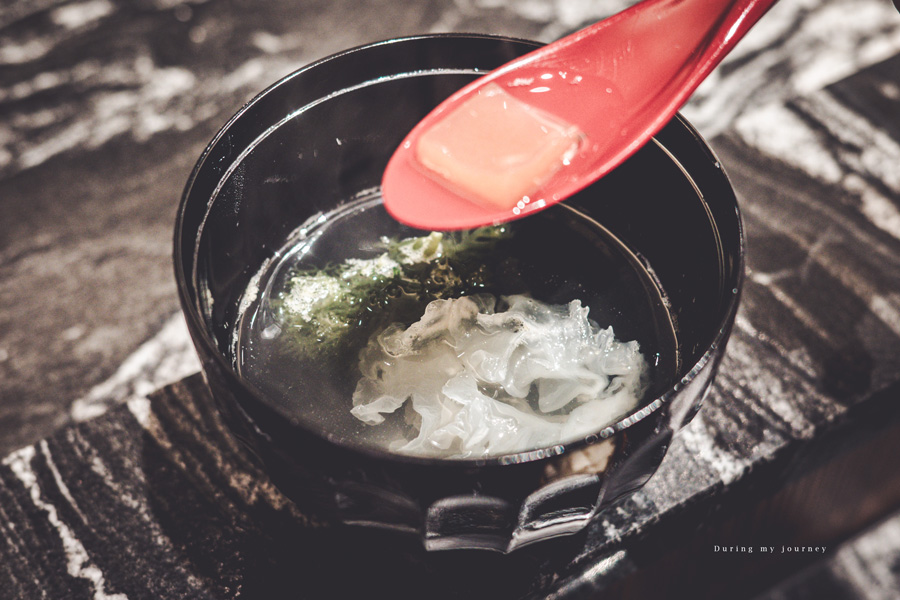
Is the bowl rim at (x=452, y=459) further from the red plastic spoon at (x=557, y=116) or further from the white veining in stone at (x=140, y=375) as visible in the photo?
the white veining in stone at (x=140, y=375)

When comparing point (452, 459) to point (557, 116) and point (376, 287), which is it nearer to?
point (376, 287)

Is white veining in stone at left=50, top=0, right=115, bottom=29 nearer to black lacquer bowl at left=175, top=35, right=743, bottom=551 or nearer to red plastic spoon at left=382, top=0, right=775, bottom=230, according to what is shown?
black lacquer bowl at left=175, top=35, right=743, bottom=551

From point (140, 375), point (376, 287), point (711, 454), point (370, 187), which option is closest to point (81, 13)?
point (140, 375)

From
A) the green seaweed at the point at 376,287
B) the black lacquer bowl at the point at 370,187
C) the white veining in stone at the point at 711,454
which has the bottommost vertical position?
the white veining in stone at the point at 711,454

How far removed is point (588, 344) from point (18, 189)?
1600 millimetres

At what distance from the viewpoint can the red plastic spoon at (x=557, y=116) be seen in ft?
2.54

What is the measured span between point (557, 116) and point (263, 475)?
1.73 feet

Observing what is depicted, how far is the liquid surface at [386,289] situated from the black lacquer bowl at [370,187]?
23mm

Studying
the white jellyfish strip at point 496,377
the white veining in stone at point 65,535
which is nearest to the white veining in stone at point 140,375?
the white veining in stone at point 65,535

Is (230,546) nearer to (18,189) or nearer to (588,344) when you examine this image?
(588,344)

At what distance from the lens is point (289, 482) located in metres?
0.58

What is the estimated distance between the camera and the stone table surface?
28.0 inches

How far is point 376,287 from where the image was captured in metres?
0.81

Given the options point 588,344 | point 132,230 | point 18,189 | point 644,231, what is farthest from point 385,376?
point 18,189
